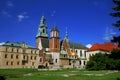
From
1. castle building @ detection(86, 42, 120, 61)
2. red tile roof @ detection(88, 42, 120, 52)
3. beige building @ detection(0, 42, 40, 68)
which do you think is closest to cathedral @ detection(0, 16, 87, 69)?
beige building @ detection(0, 42, 40, 68)

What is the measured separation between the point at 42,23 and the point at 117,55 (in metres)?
105

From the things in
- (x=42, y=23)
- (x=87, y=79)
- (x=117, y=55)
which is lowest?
(x=87, y=79)

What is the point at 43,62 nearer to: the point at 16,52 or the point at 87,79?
the point at 16,52

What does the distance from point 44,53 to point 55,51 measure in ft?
18.8

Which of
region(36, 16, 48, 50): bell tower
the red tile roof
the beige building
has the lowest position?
the beige building

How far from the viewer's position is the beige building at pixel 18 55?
98.0 meters

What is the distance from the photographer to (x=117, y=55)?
31516 mm

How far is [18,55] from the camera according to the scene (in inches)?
4075

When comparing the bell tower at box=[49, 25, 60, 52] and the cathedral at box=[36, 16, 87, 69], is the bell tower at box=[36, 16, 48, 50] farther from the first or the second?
the bell tower at box=[49, 25, 60, 52]

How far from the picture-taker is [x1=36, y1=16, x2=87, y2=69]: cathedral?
379ft

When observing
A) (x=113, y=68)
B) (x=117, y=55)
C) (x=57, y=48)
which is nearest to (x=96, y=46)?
(x=57, y=48)

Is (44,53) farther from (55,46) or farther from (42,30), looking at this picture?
(42,30)

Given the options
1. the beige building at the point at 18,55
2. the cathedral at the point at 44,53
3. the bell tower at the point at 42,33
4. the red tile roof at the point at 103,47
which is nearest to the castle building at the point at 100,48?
the red tile roof at the point at 103,47

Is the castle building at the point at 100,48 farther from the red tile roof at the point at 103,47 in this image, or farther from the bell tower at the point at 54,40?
the bell tower at the point at 54,40
